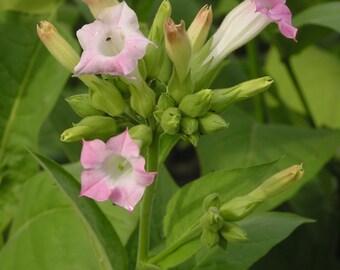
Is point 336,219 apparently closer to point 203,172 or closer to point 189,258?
point 203,172

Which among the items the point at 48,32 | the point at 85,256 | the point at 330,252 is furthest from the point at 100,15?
the point at 330,252

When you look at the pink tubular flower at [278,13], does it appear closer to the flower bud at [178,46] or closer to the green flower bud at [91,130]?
the flower bud at [178,46]

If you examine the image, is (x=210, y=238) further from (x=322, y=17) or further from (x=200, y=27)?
(x=322, y=17)

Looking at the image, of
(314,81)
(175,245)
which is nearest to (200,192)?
(175,245)

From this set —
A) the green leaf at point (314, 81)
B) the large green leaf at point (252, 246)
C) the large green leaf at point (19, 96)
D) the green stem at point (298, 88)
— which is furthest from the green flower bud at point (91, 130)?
the green leaf at point (314, 81)

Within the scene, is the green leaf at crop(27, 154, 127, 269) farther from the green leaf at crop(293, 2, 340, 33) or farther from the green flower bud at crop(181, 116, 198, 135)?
the green leaf at crop(293, 2, 340, 33)

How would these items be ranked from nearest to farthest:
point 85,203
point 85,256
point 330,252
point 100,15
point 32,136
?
point 100,15 < point 85,203 < point 85,256 < point 32,136 < point 330,252

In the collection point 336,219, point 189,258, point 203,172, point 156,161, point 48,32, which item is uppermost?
point 48,32
